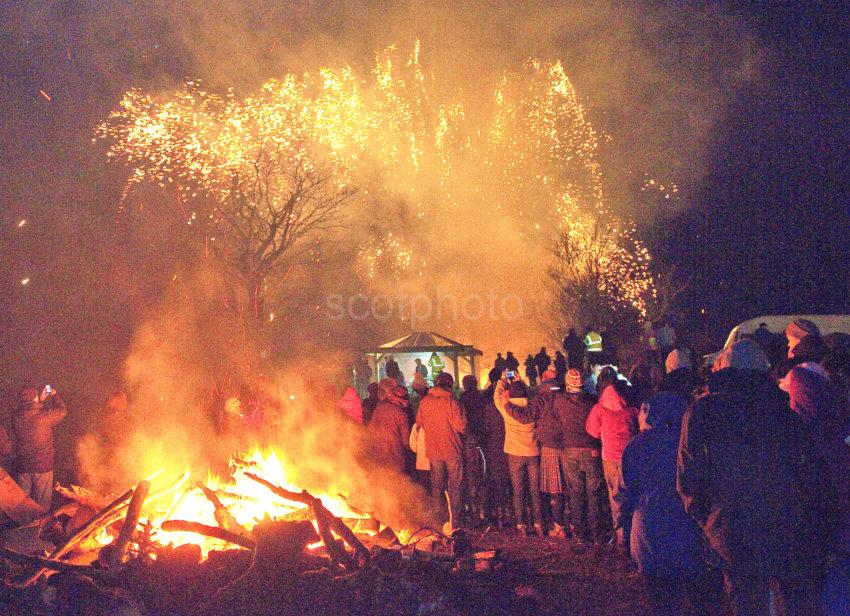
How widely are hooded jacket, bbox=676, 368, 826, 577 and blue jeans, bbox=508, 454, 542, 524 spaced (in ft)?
12.2

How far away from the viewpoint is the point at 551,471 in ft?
21.6

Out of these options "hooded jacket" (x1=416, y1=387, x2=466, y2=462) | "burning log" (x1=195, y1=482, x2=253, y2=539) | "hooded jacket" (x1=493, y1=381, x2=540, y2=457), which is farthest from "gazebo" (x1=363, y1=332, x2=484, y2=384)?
"burning log" (x1=195, y1=482, x2=253, y2=539)

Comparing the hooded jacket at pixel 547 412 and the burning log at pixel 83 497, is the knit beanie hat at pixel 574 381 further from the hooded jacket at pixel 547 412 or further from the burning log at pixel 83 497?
the burning log at pixel 83 497

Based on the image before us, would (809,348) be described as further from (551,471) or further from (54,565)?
(54,565)

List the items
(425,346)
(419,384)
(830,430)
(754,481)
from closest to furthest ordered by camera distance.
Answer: (754,481) → (830,430) → (419,384) → (425,346)

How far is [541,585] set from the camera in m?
5.03

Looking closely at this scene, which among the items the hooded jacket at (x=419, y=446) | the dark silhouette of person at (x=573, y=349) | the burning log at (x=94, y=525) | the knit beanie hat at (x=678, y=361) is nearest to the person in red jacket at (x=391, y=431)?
the hooded jacket at (x=419, y=446)

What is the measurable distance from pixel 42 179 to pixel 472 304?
24.0m

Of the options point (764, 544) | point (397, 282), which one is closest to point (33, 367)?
point (764, 544)

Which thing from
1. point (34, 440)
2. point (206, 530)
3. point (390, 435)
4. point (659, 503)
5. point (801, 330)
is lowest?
point (206, 530)

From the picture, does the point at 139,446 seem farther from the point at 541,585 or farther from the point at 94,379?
the point at 541,585

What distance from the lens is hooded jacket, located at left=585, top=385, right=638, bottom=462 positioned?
5.88 m

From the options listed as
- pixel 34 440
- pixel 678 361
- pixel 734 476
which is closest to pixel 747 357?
pixel 734 476

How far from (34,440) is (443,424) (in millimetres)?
4590
